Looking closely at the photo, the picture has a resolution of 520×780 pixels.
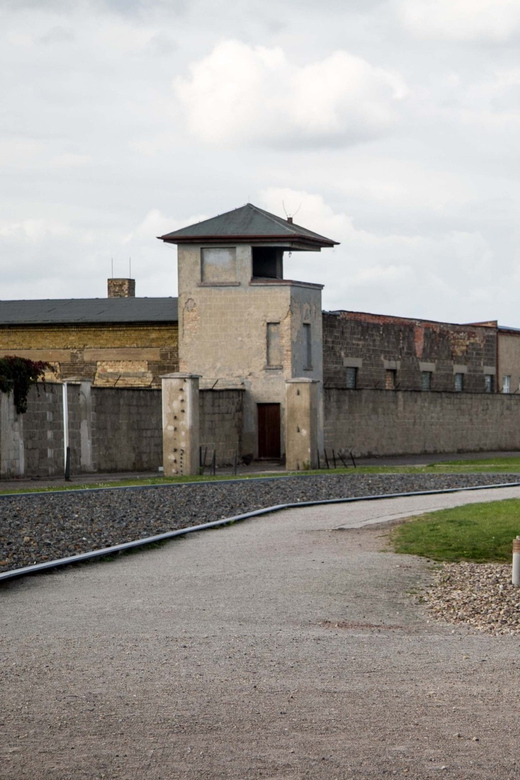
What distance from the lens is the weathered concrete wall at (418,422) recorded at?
42406 millimetres

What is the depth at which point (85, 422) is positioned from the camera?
32625 mm

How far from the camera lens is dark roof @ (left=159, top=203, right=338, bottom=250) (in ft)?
128

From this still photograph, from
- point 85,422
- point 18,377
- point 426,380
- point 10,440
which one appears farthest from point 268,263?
point 10,440

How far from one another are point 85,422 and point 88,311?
40.1ft

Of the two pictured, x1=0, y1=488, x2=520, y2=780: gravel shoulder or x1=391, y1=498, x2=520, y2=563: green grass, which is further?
x1=391, y1=498, x2=520, y2=563: green grass

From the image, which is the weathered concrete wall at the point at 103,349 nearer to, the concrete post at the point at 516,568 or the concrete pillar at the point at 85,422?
the concrete pillar at the point at 85,422

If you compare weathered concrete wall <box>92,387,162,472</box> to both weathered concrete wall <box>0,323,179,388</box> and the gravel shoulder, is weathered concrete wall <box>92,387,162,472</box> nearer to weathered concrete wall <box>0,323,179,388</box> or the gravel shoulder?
weathered concrete wall <box>0,323,179,388</box>

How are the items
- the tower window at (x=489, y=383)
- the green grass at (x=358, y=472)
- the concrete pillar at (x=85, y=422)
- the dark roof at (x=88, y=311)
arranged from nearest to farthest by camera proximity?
the green grass at (x=358, y=472) < the concrete pillar at (x=85, y=422) < the dark roof at (x=88, y=311) < the tower window at (x=489, y=383)

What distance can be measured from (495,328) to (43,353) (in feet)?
74.0

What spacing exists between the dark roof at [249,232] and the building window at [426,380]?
11409mm

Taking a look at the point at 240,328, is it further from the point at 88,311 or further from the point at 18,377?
the point at 18,377

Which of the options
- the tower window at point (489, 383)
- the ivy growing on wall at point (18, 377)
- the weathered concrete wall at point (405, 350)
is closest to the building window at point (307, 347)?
the weathered concrete wall at point (405, 350)

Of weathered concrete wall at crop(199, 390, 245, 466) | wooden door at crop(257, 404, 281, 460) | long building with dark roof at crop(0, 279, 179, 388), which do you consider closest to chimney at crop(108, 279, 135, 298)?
long building with dark roof at crop(0, 279, 179, 388)

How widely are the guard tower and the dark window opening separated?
841mm
